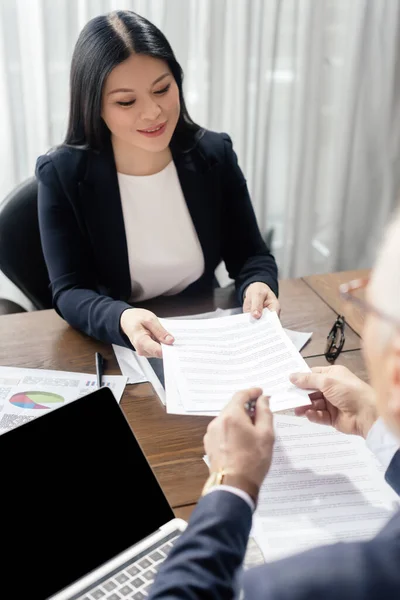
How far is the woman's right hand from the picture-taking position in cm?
123

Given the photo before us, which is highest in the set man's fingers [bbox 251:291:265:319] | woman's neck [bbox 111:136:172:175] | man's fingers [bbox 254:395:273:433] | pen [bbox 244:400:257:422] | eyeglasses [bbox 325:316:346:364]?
woman's neck [bbox 111:136:172:175]

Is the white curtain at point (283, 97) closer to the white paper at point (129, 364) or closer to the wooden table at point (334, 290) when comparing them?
the wooden table at point (334, 290)

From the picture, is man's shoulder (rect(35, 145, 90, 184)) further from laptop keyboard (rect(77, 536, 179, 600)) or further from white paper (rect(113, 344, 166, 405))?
laptop keyboard (rect(77, 536, 179, 600))

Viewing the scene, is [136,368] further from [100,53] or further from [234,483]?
[100,53]

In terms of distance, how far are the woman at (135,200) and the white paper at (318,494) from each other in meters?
0.33

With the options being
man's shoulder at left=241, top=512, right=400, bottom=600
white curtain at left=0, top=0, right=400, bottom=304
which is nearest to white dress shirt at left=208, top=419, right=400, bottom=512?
man's shoulder at left=241, top=512, right=400, bottom=600

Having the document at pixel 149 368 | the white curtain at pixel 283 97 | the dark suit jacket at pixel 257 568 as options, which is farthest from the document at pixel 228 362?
the white curtain at pixel 283 97

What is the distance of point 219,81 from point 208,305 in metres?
1.25

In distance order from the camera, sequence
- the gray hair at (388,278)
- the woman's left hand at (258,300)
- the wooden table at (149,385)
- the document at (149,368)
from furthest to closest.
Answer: the woman's left hand at (258,300), the document at (149,368), the wooden table at (149,385), the gray hair at (388,278)

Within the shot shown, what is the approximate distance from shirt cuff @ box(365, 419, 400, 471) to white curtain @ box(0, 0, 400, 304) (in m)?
1.44

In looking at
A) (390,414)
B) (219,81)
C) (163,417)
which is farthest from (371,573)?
(219,81)

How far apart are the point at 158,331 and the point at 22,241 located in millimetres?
650

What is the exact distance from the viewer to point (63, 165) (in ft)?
5.18

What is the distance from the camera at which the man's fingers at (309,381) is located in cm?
109
